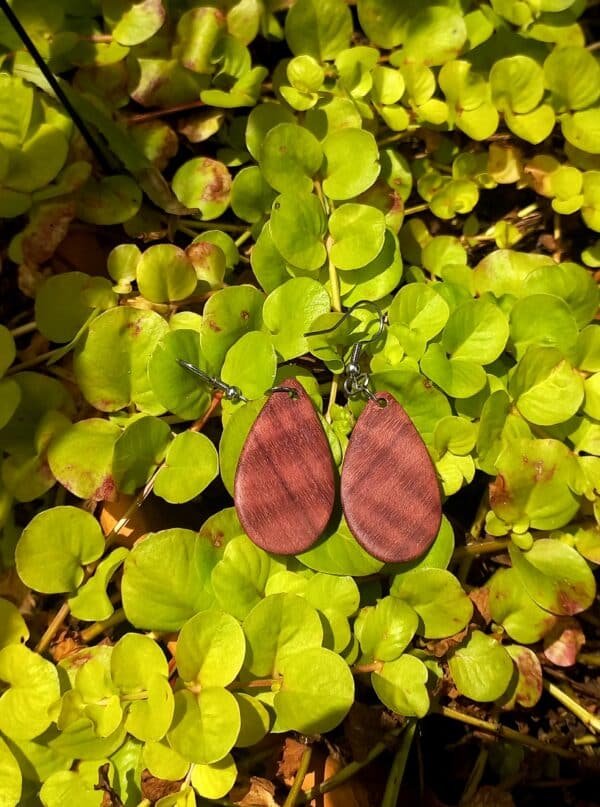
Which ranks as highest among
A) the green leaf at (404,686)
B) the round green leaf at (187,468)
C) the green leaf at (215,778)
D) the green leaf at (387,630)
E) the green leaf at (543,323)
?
the round green leaf at (187,468)

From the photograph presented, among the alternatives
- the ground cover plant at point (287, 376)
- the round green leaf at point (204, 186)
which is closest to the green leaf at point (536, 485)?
the ground cover plant at point (287, 376)

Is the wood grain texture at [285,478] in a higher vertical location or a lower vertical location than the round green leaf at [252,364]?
lower

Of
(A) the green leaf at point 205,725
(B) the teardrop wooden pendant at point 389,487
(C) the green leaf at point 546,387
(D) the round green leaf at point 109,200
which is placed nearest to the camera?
(A) the green leaf at point 205,725

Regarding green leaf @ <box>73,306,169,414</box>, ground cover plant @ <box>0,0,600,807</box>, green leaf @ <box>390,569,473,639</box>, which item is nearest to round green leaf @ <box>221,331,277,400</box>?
ground cover plant @ <box>0,0,600,807</box>

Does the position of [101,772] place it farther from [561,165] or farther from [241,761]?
[561,165]

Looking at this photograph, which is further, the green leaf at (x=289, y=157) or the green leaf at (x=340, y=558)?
the green leaf at (x=289, y=157)

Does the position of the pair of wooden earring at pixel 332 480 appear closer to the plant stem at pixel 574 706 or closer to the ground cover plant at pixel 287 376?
the ground cover plant at pixel 287 376

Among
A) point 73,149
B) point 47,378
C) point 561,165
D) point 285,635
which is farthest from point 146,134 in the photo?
point 285,635

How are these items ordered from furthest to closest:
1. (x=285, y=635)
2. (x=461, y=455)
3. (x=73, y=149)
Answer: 1. (x=73, y=149)
2. (x=461, y=455)
3. (x=285, y=635)
